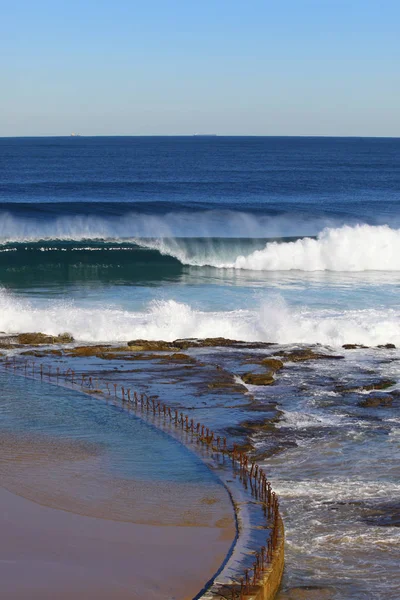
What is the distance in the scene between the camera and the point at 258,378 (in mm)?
21547

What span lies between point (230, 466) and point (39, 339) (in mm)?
11182

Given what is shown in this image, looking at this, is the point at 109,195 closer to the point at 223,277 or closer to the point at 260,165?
the point at 223,277

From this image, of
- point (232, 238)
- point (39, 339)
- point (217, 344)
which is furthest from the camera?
point (232, 238)

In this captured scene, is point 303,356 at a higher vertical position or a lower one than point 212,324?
lower

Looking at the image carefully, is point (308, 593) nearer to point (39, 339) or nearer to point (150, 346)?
point (150, 346)

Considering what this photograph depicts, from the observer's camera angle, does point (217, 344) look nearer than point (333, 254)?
Yes

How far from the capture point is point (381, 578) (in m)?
11.8

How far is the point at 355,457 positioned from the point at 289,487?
6.53 ft

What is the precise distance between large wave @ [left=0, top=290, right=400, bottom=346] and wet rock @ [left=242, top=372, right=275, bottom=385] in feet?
15.5

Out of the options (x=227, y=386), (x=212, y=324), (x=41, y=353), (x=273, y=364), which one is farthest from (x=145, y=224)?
(x=227, y=386)

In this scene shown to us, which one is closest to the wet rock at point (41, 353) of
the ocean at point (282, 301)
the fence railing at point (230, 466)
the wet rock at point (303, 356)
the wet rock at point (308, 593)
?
the fence railing at point (230, 466)

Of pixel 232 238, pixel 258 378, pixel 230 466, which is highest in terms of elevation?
pixel 232 238

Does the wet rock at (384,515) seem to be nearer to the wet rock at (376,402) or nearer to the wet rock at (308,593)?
the wet rock at (308,593)

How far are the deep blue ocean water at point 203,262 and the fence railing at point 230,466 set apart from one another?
4.80m
